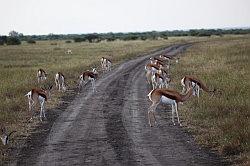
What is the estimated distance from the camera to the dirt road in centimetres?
1262

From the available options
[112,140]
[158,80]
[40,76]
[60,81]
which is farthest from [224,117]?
[40,76]

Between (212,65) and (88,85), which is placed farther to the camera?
(212,65)

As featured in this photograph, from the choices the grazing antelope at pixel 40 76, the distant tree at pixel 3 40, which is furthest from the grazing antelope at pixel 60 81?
the distant tree at pixel 3 40

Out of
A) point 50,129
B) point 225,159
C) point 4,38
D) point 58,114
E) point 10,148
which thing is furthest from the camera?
point 4,38

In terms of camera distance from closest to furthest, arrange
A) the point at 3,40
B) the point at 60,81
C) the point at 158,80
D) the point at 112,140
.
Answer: the point at 112,140
the point at 158,80
the point at 60,81
the point at 3,40

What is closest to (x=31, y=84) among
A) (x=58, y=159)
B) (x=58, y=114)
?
(x=58, y=114)

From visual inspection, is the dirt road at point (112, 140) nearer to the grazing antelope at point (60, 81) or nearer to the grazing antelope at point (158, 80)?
the grazing antelope at point (158, 80)

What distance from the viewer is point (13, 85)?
28.6 m

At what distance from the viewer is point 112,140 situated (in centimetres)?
1485

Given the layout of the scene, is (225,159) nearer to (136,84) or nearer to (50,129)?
(50,129)

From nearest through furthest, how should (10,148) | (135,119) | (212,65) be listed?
(10,148), (135,119), (212,65)

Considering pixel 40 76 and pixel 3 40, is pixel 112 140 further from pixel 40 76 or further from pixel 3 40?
pixel 3 40

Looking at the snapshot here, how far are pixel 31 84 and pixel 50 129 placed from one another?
12698 mm

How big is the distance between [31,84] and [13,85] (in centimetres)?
109
